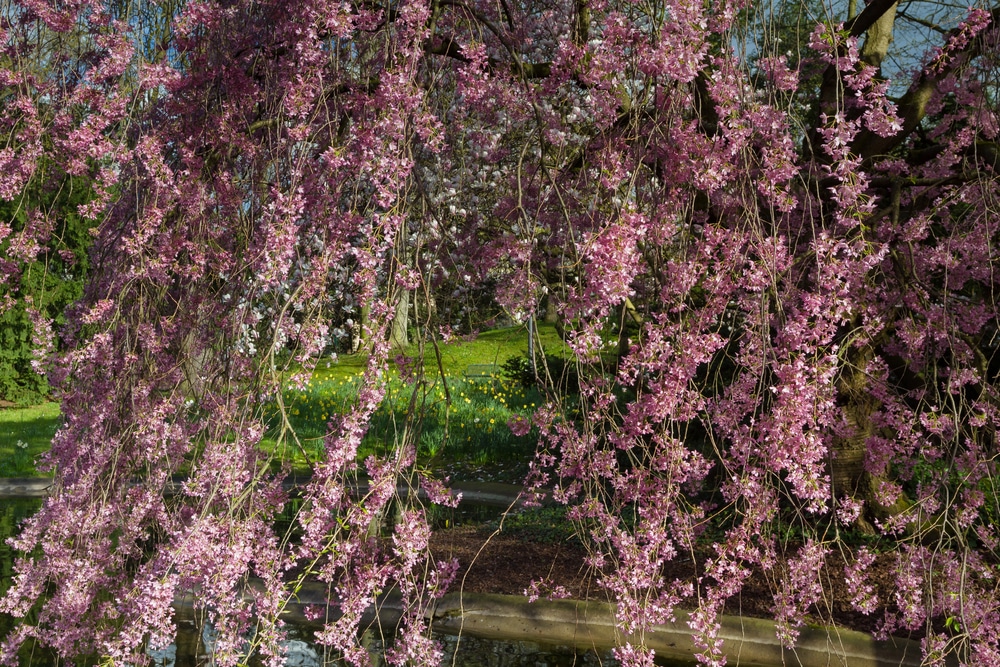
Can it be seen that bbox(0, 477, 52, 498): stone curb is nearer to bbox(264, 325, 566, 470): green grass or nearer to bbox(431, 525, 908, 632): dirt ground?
bbox(264, 325, 566, 470): green grass

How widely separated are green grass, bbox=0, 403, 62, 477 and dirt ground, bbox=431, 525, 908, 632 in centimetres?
463

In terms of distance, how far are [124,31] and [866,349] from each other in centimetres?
425

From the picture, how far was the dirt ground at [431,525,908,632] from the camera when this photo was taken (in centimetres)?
555

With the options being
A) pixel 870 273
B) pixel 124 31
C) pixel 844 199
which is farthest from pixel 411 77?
pixel 870 273

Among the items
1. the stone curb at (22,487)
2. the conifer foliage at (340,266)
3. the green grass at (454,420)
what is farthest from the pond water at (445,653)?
the stone curb at (22,487)

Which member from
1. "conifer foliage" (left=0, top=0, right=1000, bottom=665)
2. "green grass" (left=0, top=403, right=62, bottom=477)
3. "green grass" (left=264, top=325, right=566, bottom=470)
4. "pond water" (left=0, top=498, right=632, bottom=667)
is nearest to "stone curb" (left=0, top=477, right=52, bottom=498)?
"green grass" (left=0, top=403, right=62, bottom=477)

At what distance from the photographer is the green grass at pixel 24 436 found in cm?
1042

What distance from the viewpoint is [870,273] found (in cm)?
514

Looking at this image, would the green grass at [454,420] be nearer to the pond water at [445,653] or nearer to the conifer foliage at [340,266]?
the pond water at [445,653]

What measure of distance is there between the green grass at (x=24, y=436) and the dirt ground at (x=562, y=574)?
15.2 ft

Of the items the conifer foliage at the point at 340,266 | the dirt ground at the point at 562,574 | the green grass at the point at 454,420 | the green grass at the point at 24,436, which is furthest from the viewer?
the green grass at the point at 24,436

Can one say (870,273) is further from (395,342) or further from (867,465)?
(395,342)

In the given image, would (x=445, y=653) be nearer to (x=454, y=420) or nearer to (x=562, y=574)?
(x=562, y=574)

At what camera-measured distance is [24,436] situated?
470 inches
